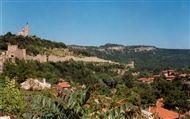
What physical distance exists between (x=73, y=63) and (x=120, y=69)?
1562 cm

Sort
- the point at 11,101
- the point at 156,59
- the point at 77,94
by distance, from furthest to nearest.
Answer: the point at 156,59, the point at 11,101, the point at 77,94

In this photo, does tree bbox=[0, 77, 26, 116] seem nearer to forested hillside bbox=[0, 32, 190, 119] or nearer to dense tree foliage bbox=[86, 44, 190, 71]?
forested hillside bbox=[0, 32, 190, 119]

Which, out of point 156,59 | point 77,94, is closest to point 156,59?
point 156,59

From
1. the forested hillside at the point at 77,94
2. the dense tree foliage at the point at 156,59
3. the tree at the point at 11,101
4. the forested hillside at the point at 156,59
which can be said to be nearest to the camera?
the forested hillside at the point at 77,94

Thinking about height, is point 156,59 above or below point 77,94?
below

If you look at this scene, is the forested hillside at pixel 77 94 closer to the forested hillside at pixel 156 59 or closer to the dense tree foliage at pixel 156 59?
the forested hillside at pixel 156 59

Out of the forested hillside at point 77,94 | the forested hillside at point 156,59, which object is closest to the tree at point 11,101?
the forested hillside at point 77,94

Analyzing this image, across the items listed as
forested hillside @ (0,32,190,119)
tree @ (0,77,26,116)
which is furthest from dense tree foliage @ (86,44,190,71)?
tree @ (0,77,26,116)

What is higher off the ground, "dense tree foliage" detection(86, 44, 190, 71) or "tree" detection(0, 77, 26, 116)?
"tree" detection(0, 77, 26, 116)

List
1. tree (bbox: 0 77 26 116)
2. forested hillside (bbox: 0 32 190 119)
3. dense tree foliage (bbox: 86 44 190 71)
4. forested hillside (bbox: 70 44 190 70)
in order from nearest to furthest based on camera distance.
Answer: forested hillside (bbox: 0 32 190 119)
tree (bbox: 0 77 26 116)
forested hillside (bbox: 70 44 190 70)
dense tree foliage (bbox: 86 44 190 71)

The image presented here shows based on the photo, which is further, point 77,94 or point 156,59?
point 156,59

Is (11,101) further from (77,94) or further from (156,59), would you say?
(156,59)

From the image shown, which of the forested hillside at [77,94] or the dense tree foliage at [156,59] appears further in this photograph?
the dense tree foliage at [156,59]

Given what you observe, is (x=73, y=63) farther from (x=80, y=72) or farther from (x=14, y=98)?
(x=14, y=98)
